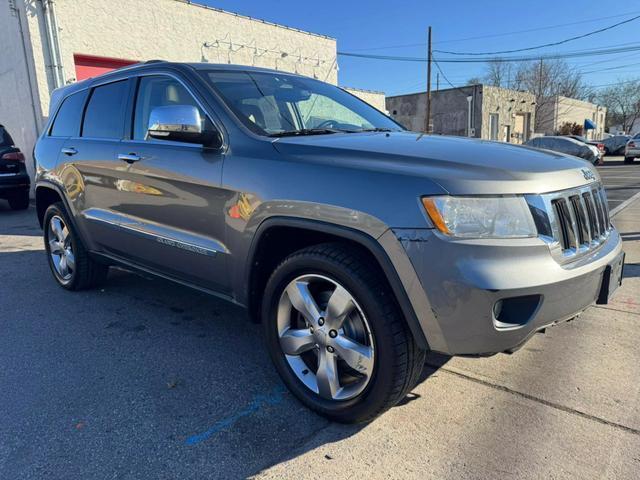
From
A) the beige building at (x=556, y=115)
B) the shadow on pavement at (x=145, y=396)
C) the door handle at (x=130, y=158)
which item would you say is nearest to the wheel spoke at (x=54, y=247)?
the shadow on pavement at (x=145, y=396)

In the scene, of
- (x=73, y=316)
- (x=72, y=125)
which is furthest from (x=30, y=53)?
(x=73, y=316)

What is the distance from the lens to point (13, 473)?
84.1 inches

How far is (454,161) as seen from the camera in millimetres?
2176

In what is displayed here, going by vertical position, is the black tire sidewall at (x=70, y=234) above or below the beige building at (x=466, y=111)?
below

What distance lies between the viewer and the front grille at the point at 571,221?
82.9 inches

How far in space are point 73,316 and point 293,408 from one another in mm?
2365

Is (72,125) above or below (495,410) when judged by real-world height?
above

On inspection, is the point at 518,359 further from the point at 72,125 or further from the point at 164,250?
the point at 72,125

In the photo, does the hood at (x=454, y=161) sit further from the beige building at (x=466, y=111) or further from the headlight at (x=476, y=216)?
the beige building at (x=466, y=111)

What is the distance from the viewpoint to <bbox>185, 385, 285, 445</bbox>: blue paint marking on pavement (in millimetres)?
2371

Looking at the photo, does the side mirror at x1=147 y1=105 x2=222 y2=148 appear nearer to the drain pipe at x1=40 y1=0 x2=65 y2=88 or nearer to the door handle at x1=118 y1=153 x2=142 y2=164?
the door handle at x1=118 y1=153 x2=142 y2=164

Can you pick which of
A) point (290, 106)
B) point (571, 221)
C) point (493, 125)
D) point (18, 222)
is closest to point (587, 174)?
point (571, 221)

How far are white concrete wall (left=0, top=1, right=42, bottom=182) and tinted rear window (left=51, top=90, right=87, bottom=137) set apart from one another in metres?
8.44

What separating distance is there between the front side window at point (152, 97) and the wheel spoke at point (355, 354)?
1812 millimetres
